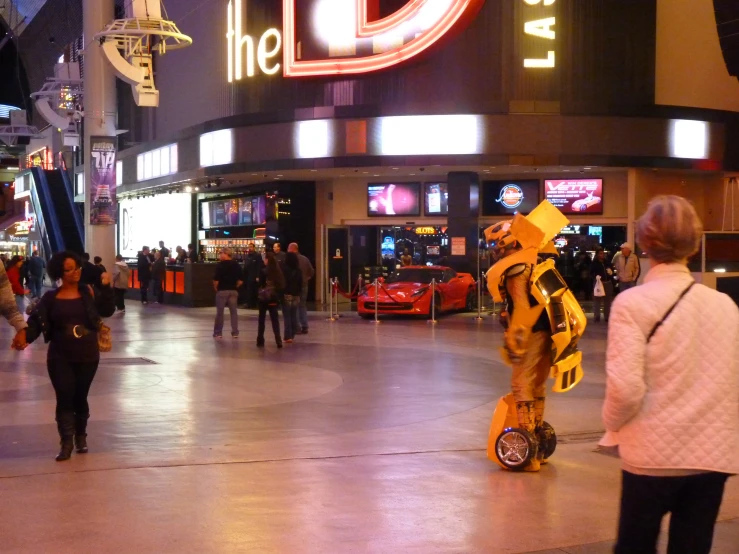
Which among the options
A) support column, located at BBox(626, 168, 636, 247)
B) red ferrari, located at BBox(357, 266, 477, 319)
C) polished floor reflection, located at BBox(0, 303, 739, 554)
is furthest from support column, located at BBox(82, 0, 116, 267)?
support column, located at BBox(626, 168, 636, 247)

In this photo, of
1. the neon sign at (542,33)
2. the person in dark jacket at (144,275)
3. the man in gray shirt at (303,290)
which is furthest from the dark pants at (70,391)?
the person in dark jacket at (144,275)

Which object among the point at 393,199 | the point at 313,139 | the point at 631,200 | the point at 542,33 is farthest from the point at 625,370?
the point at 393,199

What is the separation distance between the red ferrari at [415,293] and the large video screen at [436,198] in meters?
4.07

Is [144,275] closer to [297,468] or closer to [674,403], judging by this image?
[297,468]

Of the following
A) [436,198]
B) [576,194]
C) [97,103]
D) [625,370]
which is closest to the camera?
[625,370]

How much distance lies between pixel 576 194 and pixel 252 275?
945cm

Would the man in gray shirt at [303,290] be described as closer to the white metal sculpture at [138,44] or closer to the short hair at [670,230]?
the white metal sculpture at [138,44]

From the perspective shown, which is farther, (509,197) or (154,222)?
(154,222)

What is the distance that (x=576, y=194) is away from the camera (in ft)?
93.2

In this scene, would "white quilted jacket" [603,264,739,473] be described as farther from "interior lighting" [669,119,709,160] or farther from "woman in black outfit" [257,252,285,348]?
"interior lighting" [669,119,709,160]

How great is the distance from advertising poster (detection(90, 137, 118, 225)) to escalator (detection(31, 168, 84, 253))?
66.9 ft

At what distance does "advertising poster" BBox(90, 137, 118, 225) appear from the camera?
1046 inches

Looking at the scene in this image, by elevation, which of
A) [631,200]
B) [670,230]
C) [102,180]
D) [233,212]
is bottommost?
[670,230]

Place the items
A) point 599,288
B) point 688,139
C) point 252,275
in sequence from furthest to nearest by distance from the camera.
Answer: point 252,275, point 688,139, point 599,288
